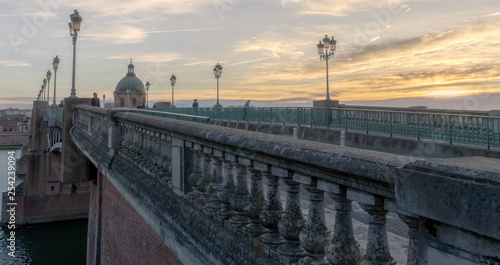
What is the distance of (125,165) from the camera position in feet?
25.7

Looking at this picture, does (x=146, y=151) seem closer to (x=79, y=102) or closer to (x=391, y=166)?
(x=391, y=166)

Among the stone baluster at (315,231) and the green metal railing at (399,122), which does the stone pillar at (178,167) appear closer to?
the stone baluster at (315,231)

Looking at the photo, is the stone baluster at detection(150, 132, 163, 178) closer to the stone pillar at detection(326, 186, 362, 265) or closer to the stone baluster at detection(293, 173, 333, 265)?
the stone baluster at detection(293, 173, 333, 265)

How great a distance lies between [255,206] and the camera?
3549mm

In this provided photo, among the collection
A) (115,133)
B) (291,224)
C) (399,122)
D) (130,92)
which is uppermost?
(130,92)

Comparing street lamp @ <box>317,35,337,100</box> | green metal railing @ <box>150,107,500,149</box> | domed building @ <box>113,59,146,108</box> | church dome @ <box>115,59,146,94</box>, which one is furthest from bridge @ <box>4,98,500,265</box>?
church dome @ <box>115,59,146,94</box>

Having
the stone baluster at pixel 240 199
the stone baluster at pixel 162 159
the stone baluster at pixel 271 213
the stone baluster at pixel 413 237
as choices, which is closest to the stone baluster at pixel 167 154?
the stone baluster at pixel 162 159

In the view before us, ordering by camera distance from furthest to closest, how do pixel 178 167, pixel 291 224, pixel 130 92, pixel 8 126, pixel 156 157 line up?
pixel 8 126 < pixel 130 92 < pixel 156 157 < pixel 178 167 < pixel 291 224

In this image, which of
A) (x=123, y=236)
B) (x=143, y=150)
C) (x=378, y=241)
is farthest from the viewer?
(x=123, y=236)

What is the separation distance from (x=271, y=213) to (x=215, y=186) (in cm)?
127

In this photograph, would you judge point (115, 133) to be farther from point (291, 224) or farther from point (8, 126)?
point (8, 126)

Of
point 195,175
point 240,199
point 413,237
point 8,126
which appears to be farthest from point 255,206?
point 8,126

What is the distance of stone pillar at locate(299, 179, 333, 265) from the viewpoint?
271cm

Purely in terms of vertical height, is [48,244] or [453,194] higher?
[453,194]
